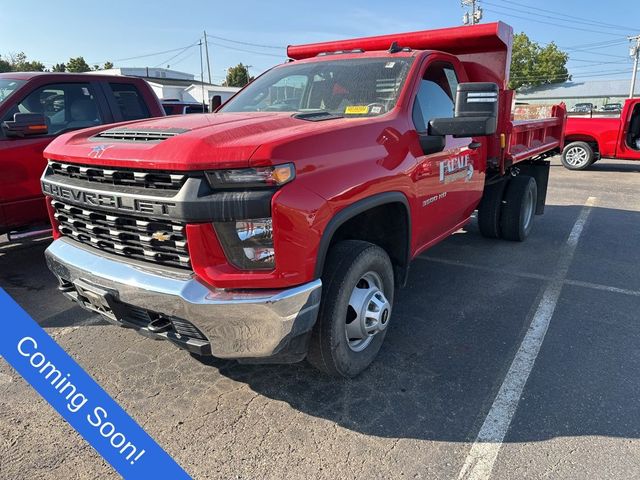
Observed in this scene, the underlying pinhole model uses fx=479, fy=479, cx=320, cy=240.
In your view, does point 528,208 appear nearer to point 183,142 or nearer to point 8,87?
point 183,142

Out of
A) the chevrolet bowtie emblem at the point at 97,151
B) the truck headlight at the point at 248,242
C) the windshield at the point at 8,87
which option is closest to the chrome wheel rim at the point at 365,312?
the truck headlight at the point at 248,242

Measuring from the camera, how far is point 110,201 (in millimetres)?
2553

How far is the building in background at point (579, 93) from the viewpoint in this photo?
6625 cm

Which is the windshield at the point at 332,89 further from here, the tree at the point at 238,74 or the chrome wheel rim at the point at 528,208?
the tree at the point at 238,74

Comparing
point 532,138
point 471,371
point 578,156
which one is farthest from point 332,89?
point 578,156

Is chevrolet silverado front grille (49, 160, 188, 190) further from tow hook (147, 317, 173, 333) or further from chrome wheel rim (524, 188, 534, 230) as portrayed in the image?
chrome wheel rim (524, 188, 534, 230)

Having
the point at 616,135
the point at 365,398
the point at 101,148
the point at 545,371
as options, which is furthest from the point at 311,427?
the point at 616,135

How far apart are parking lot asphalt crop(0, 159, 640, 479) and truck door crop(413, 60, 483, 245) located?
31.7 inches

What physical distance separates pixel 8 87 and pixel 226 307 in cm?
438

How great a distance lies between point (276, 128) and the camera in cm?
273

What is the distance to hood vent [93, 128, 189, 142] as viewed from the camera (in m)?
2.61

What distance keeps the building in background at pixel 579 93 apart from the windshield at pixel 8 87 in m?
69.7

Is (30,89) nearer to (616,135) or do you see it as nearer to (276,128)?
(276,128)

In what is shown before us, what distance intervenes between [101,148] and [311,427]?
1944 millimetres
